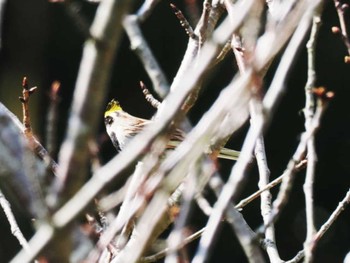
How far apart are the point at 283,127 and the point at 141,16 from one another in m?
2.61

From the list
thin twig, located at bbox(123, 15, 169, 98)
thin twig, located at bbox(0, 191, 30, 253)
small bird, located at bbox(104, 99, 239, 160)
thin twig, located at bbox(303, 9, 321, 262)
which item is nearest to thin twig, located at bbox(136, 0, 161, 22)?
thin twig, located at bbox(123, 15, 169, 98)

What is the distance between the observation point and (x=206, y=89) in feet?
12.1

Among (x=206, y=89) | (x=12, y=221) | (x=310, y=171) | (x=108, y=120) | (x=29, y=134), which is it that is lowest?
(x=206, y=89)

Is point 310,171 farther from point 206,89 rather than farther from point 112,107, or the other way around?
point 206,89

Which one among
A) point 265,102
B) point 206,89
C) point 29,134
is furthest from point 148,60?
point 206,89

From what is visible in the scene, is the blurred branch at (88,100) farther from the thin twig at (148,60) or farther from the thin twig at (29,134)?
the thin twig at (29,134)

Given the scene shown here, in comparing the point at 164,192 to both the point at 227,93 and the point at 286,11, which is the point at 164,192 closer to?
the point at 227,93

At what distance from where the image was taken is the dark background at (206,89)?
3.60m

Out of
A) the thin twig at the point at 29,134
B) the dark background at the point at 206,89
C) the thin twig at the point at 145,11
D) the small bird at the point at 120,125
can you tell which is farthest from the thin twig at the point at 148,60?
the dark background at the point at 206,89

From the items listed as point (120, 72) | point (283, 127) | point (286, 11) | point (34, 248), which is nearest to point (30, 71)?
point (120, 72)

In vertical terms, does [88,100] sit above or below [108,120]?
above

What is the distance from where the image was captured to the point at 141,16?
1.29 meters

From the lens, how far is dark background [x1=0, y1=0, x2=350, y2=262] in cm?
360

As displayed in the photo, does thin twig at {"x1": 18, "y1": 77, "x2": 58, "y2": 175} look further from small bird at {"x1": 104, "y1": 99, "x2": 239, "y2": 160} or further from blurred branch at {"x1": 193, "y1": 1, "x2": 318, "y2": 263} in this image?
small bird at {"x1": 104, "y1": 99, "x2": 239, "y2": 160}
